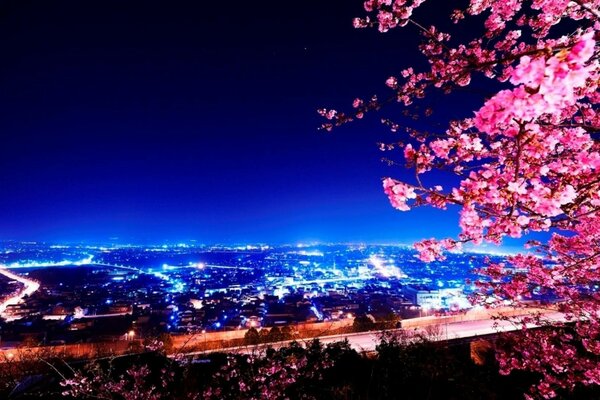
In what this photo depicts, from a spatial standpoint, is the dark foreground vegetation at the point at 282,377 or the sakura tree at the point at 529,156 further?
the dark foreground vegetation at the point at 282,377

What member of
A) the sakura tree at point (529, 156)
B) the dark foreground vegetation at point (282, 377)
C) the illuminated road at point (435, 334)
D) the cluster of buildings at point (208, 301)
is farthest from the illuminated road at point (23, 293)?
the sakura tree at point (529, 156)

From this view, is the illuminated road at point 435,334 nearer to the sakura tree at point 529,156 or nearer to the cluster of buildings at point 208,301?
the cluster of buildings at point 208,301

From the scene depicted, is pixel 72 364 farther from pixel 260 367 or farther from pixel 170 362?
pixel 260 367

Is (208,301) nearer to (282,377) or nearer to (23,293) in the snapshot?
(23,293)

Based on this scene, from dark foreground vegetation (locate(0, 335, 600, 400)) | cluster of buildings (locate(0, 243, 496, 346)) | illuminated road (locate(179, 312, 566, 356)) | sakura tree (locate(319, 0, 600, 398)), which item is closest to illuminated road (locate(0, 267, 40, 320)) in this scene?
cluster of buildings (locate(0, 243, 496, 346))

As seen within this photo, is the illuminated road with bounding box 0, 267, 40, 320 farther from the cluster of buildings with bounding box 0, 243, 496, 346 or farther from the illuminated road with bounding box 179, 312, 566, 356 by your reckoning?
the illuminated road with bounding box 179, 312, 566, 356

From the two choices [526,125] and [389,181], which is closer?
[526,125]

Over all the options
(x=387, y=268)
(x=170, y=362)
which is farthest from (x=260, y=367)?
(x=387, y=268)

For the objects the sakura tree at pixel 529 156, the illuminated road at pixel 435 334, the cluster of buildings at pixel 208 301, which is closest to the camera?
the sakura tree at pixel 529 156
